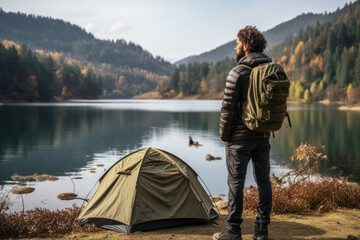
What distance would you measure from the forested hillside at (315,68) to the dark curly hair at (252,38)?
11065 cm

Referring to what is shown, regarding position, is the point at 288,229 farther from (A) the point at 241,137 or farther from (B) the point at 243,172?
(A) the point at 241,137

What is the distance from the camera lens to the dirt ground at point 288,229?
6164mm

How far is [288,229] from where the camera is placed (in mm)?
6543

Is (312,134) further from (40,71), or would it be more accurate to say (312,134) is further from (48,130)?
(40,71)

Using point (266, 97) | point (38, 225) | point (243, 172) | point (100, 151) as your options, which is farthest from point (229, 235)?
point (100, 151)

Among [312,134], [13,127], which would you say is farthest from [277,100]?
[13,127]

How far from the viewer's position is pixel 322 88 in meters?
134

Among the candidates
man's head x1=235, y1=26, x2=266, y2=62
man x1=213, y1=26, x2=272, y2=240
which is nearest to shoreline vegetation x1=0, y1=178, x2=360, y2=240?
man x1=213, y1=26, x2=272, y2=240

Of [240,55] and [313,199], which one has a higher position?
[240,55]

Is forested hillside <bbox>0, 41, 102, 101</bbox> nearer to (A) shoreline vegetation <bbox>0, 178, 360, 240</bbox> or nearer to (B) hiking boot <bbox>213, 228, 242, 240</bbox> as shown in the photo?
(A) shoreline vegetation <bbox>0, 178, 360, 240</bbox>

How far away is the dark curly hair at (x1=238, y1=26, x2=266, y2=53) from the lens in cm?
519

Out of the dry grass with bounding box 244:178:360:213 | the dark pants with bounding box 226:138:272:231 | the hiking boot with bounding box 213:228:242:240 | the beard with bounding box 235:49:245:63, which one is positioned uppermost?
the beard with bounding box 235:49:245:63

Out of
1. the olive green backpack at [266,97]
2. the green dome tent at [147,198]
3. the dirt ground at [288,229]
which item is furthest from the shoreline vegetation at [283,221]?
the olive green backpack at [266,97]

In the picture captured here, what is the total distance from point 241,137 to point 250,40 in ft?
4.73
